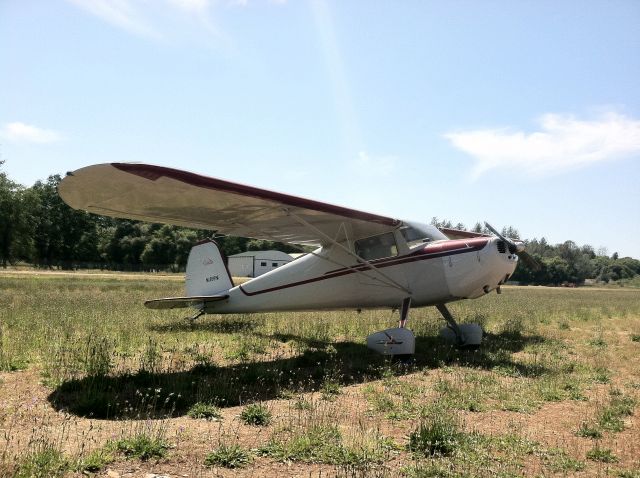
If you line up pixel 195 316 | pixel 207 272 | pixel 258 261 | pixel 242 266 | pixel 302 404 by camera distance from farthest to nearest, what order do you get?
1. pixel 242 266
2. pixel 258 261
3. pixel 207 272
4. pixel 195 316
5. pixel 302 404

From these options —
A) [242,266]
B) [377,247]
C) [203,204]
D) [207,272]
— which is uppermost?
[203,204]

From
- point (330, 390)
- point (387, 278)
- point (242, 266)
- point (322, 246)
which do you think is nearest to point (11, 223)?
point (242, 266)

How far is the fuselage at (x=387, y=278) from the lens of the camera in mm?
8688

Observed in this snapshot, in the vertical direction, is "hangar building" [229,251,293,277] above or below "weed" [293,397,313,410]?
above

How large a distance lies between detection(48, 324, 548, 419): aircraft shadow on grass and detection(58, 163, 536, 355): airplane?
2.13 ft

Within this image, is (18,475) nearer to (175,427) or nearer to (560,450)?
(175,427)

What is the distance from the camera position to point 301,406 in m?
5.19

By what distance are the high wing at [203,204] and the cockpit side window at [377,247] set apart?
0.55ft

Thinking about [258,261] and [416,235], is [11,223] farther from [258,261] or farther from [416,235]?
[416,235]

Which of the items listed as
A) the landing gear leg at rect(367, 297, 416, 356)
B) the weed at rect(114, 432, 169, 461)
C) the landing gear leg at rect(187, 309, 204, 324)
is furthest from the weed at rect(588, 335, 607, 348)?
the weed at rect(114, 432, 169, 461)

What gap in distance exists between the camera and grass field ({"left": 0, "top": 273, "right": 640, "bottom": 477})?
363 centimetres

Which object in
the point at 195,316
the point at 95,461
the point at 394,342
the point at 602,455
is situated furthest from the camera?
the point at 195,316

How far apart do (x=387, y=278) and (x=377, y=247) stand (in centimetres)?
77

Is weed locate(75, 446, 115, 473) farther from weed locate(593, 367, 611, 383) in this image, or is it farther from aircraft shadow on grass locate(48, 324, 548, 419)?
weed locate(593, 367, 611, 383)
